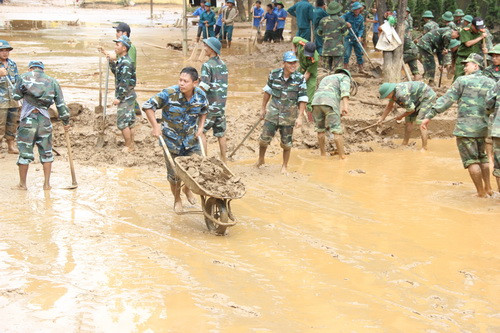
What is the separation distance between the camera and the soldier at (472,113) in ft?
27.7

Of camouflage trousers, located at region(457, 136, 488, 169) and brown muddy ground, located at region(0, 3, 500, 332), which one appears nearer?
brown muddy ground, located at region(0, 3, 500, 332)

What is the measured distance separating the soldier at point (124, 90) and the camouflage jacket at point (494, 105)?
5163 millimetres

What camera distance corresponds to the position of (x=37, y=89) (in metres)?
7.97

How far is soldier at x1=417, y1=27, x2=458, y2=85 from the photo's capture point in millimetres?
15655

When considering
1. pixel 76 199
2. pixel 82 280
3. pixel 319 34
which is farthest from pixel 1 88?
pixel 319 34

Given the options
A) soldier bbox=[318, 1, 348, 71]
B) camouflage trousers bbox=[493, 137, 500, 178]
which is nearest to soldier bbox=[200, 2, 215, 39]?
soldier bbox=[318, 1, 348, 71]

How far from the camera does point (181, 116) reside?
24.0 ft

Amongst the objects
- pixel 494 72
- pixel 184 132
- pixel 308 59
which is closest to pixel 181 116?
pixel 184 132

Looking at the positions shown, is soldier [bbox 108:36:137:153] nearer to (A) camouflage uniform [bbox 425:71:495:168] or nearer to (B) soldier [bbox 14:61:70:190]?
(B) soldier [bbox 14:61:70:190]

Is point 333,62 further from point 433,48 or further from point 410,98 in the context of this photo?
point 410,98

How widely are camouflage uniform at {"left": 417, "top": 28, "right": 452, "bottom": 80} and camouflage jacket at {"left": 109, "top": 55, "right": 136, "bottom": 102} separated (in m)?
8.21

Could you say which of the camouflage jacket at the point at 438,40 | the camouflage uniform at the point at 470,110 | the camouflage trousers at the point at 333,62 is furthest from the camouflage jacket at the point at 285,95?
the camouflage jacket at the point at 438,40

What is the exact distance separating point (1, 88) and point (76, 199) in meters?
2.93

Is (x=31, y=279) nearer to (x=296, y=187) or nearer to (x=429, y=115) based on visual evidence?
(x=296, y=187)
